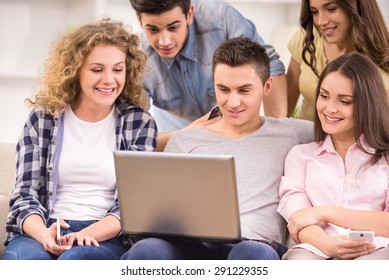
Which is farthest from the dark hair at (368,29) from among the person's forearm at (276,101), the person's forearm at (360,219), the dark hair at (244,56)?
the person's forearm at (360,219)

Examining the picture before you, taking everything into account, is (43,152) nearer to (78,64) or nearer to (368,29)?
(78,64)

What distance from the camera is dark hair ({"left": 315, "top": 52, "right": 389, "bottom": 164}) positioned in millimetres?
1648

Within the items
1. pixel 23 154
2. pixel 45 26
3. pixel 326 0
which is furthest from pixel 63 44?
pixel 326 0

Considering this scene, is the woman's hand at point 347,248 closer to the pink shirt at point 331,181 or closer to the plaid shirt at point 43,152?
the pink shirt at point 331,181

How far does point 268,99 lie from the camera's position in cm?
199

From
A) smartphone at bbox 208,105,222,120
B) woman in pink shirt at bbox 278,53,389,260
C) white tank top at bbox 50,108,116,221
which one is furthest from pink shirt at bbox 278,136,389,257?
white tank top at bbox 50,108,116,221

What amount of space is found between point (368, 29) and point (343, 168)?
389mm

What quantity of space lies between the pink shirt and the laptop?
0.18 m

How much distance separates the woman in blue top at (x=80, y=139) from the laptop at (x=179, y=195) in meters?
0.11

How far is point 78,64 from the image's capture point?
1.76 meters

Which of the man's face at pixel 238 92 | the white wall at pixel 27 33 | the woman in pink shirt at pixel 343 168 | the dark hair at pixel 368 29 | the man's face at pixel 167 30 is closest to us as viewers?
the woman in pink shirt at pixel 343 168

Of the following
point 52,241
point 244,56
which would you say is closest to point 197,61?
point 244,56

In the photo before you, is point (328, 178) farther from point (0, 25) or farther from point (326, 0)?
point (0, 25)

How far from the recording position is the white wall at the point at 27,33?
2.21m
